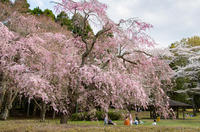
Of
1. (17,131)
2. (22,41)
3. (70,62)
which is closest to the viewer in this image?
(17,131)

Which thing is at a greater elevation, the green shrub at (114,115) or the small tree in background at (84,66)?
the small tree in background at (84,66)

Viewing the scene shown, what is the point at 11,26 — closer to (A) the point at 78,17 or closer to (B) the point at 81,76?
(A) the point at 78,17

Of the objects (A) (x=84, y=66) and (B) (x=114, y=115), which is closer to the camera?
(A) (x=84, y=66)

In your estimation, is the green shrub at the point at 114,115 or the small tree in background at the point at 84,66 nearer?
the small tree in background at the point at 84,66

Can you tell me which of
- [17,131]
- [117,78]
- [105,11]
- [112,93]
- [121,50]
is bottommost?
[17,131]

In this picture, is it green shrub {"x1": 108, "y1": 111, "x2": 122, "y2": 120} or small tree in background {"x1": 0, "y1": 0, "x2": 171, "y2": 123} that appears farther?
green shrub {"x1": 108, "y1": 111, "x2": 122, "y2": 120}

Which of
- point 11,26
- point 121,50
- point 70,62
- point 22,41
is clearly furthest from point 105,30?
point 11,26

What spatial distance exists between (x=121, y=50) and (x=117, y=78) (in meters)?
2.71

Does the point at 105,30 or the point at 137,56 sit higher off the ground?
the point at 105,30

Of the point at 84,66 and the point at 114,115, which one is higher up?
A: the point at 84,66

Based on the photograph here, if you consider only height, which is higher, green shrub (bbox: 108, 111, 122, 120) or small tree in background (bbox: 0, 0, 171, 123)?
small tree in background (bbox: 0, 0, 171, 123)

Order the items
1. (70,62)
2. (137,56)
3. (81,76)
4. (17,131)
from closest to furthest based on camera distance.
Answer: (17,131) < (81,76) < (70,62) < (137,56)

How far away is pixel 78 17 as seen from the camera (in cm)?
980

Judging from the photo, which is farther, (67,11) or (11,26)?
(11,26)
